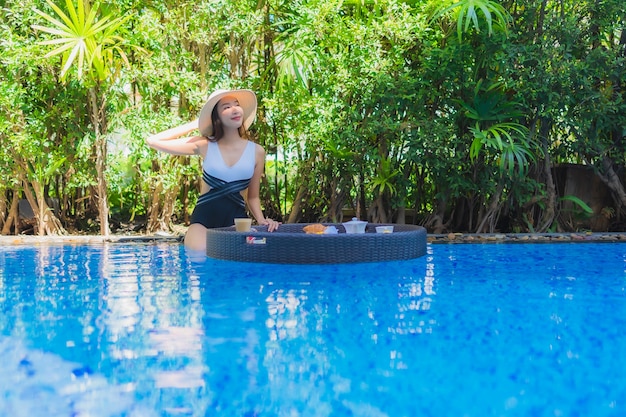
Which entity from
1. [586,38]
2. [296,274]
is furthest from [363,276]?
[586,38]

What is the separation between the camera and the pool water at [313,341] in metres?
2.62

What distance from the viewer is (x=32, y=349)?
10.9ft

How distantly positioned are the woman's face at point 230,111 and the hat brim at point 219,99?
6 centimetres

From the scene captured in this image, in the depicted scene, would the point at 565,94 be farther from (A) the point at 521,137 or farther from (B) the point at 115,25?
(B) the point at 115,25

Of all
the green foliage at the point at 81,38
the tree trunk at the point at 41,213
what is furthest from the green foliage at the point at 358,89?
the tree trunk at the point at 41,213

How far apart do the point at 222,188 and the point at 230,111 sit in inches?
25.7

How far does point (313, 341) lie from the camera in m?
3.46

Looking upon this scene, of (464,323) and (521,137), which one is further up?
(521,137)

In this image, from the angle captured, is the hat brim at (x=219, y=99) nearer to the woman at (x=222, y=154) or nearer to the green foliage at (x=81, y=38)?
the woman at (x=222, y=154)

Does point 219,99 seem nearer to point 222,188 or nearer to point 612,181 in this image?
point 222,188

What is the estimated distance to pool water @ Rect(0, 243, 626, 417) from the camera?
2.62 m

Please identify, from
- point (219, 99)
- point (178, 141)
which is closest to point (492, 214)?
point (219, 99)

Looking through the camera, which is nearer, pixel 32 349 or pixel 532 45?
pixel 32 349

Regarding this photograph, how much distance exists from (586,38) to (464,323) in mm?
6052
